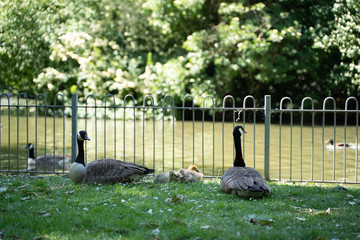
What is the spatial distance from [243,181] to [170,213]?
149 centimetres

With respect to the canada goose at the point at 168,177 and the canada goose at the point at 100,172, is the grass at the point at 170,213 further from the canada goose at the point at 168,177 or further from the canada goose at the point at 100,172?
the canada goose at the point at 168,177

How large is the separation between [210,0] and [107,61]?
7.77m

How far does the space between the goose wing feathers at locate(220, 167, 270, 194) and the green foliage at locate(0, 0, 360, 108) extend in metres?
14.0

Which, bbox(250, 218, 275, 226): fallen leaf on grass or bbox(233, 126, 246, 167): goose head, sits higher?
bbox(233, 126, 246, 167): goose head

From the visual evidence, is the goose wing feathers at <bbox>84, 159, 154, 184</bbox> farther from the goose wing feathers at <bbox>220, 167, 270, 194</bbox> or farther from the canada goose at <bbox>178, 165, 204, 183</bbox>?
the goose wing feathers at <bbox>220, 167, 270, 194</bbox>

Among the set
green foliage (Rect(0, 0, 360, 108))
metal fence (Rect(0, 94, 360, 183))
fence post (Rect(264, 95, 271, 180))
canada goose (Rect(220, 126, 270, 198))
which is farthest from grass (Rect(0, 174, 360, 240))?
green foliage (Rect(0, 0, 360, 108))

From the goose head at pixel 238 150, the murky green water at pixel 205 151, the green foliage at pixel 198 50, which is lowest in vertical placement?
the murky green water at pixel 205 151

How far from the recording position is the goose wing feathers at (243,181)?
19.9 ft

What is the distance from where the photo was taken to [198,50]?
22.3 meters

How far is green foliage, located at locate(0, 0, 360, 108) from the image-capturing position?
21.2m

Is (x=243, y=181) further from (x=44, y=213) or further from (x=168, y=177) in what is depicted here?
(x=44, y=213)

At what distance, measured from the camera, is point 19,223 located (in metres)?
4.73

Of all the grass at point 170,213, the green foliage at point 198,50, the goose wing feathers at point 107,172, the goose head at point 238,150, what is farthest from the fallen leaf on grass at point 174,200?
the green foliage at point 198,50

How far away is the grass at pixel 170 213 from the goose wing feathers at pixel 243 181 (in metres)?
0.18
